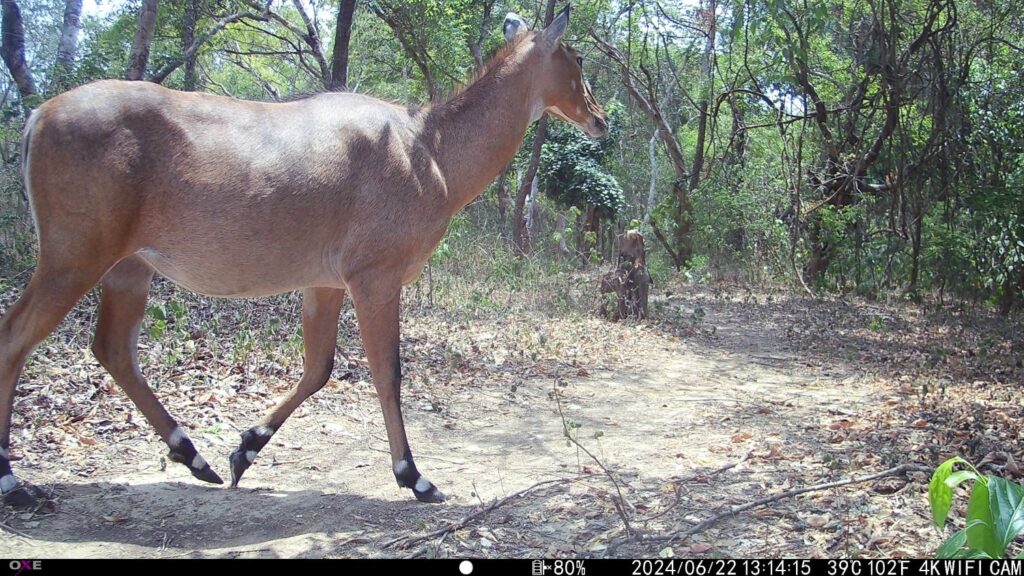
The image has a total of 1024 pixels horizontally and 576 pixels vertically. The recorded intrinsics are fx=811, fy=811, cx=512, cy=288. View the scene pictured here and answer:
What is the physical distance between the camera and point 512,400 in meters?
7.19

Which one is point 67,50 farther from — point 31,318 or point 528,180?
point 31,318

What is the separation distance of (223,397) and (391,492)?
214 centimetres

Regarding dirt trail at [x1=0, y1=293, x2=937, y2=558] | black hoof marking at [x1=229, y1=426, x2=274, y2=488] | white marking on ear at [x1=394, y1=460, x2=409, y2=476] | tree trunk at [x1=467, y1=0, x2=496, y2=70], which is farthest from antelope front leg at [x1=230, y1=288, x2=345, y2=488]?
tree trunk at [x1=467, y1=0, x2=496, y2=70]

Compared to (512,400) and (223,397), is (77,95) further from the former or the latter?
(512,400)

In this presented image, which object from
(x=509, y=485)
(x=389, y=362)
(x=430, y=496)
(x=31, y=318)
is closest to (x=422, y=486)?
(x=430, y=496)

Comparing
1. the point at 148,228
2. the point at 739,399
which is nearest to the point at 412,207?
the point at 148,228

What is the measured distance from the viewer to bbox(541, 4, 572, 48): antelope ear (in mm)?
5398

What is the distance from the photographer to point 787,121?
13.6 m

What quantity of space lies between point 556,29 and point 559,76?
312mm

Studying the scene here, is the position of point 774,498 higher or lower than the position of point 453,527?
higher

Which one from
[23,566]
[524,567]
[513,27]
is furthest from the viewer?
[513,27]

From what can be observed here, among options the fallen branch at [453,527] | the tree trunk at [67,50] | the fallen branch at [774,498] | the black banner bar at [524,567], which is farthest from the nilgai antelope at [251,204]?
the tree trunk at [67,50]

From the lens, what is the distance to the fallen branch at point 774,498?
3.82 metres

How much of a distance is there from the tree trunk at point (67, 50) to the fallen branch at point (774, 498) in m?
8.32
